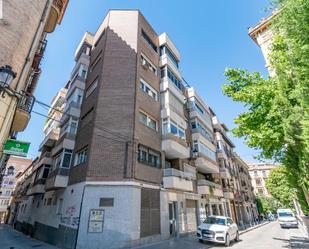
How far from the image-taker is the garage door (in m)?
17.7

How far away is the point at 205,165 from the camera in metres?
21.5

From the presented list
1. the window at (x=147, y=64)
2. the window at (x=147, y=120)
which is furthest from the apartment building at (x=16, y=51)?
the window at (x=147, y=64)

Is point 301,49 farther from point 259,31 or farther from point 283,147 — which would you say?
point 259,31

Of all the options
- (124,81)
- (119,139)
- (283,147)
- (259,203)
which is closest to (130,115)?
(119,139)

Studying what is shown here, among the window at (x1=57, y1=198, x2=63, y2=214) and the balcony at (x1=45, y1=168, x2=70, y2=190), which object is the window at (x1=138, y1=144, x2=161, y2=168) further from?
the window at (x1=57, y1=198, x2=63, y2=214)

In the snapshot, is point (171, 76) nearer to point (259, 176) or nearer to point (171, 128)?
point (171, 128)

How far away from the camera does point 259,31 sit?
17703 mm

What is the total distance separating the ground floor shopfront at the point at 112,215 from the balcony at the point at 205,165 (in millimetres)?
5169

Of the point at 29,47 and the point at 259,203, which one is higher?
the point at 29,47

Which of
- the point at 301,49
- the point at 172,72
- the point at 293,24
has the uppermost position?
the point at 172,72

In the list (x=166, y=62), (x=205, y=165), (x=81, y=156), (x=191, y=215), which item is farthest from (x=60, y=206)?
(x=166, y=62)

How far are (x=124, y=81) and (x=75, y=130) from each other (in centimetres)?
614

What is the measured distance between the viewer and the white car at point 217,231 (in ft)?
40.8

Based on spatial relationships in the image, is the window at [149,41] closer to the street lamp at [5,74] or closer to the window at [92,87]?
the window at [92,87]
